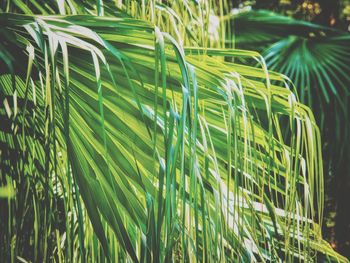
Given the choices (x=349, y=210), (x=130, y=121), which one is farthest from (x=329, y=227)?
(x=130, y=121)

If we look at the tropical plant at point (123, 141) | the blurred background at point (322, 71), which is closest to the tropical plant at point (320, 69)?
the blurred background at point (322, 71)

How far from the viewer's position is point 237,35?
143cm

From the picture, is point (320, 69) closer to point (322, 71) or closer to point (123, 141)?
point (322, 71)

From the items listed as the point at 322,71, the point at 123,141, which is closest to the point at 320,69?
the point at 322,71

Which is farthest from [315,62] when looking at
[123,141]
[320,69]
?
[123,141]

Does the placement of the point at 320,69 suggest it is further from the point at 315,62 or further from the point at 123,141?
the point at 123,141

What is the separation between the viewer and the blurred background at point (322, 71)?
1145 millimetres

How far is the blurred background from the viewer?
114 cm

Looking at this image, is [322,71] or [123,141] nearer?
[123,141]

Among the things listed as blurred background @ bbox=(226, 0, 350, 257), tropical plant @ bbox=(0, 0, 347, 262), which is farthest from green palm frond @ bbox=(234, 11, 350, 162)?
tropical plant @ bbox=(0, 0, 347, 262)

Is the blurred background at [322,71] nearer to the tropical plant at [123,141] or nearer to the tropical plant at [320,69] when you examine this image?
the tropical plant at [320,69]

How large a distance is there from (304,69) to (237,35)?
12.9 inches

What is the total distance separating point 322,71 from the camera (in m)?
1.16

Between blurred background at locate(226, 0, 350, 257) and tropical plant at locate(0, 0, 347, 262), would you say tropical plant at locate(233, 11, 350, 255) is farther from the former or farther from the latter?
tropical plant at locate(0, 0, 347, 262)
